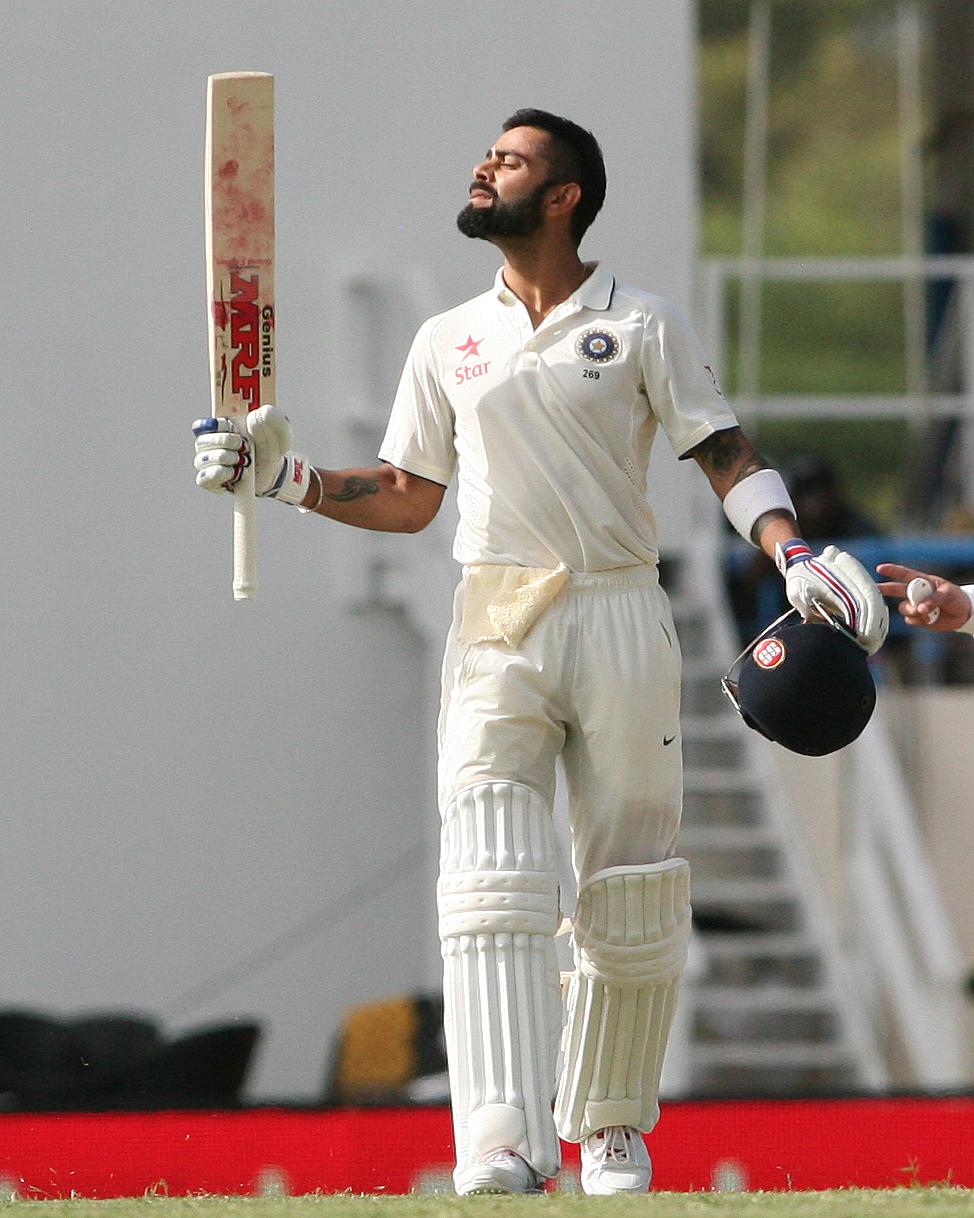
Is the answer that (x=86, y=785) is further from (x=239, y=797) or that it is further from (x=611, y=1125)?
Answer: (x=611, y=1125)

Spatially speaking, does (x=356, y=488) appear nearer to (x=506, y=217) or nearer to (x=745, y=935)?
(x=506, y=217)

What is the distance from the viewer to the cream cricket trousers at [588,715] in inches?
150

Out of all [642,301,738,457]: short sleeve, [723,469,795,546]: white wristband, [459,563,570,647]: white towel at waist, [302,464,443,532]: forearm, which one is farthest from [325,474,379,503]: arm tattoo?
[723,469,795,546]: white wristband

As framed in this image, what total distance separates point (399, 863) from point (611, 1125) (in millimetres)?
3997

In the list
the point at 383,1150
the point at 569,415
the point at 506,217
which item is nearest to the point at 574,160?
the point at 506,217

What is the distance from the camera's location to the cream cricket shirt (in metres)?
3.88

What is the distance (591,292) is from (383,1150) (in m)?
1.87

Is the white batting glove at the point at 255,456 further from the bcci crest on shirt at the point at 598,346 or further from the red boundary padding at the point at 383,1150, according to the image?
the red boundary padding at the point at 383,1150

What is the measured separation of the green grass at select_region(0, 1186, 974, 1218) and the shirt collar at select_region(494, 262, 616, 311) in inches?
54.8

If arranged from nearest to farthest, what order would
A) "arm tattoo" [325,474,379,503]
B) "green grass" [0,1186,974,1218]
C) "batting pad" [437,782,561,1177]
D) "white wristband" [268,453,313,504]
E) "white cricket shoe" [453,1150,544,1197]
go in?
"green grass" [0,1186,974,1218], "white cricket shoe" [453,1150,544,1197], "batting pad" [437,782,561,1177], "white wristband" [268,453,313,504], "arm tattoo" [325,474,379,503]

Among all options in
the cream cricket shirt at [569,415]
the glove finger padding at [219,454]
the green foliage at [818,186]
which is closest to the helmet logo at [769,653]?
the cream cricket shirt at [569,415]

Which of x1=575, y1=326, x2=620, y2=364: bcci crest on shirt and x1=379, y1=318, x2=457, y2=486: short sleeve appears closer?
x1=575, y1=326, x2=620, y2=364: bcci crest on shirt

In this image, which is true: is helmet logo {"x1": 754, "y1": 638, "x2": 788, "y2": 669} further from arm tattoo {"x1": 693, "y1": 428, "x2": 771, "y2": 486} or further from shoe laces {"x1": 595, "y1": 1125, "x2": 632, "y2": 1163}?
shoe laces {"x1": 595, "y1": 1125, "x2": 632, "y2": 1163}

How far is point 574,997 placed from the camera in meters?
3.94
